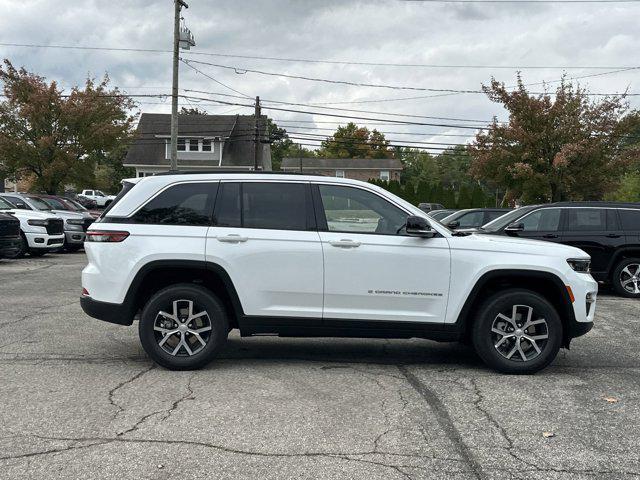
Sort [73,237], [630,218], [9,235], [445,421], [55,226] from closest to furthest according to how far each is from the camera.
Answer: [445,421] → [630,218] → [9,235] → [55,226] → [73,237]

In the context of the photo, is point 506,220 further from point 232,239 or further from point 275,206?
point 232,239

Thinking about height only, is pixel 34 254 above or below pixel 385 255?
below

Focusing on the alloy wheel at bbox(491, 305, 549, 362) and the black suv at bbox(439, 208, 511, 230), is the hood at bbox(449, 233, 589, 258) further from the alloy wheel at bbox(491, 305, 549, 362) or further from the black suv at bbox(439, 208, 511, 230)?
the black suv at bbox(439, 208, 511, 230)

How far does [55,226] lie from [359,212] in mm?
13155

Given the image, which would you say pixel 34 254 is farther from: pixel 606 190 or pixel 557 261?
pixel 606 190

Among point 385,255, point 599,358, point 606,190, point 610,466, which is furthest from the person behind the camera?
point 606,190

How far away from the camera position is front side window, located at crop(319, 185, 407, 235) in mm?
5672

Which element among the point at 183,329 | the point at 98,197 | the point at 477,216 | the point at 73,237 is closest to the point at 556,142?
the point at 477,216

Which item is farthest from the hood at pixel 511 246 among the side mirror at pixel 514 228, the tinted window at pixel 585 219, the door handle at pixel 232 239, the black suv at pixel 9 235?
the black suv at pixel 9 235

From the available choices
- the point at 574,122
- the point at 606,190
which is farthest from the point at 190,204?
the point at 606,190

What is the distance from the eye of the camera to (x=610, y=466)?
3.74m

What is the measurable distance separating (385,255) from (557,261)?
1611 millimetres

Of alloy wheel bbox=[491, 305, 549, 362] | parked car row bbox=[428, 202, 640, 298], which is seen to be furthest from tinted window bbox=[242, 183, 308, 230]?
parked car row bbox=[428, 202, 640, 298]

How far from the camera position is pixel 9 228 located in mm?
14281
